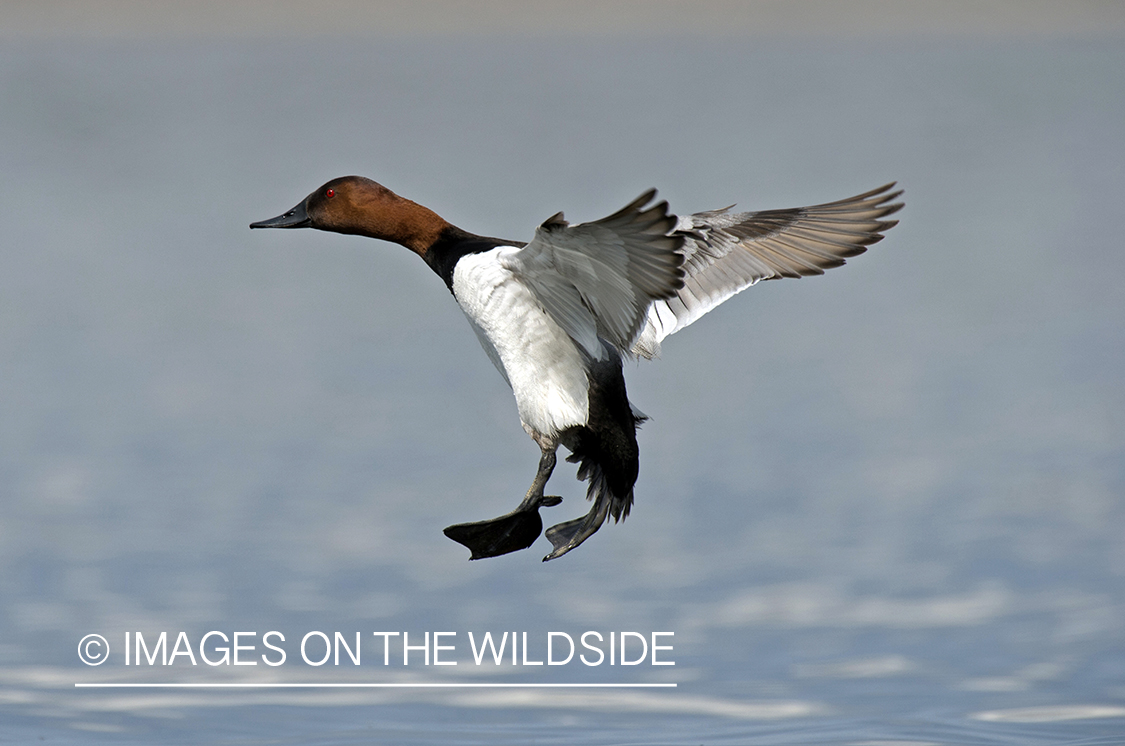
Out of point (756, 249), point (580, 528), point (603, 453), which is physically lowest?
point (580, 528)

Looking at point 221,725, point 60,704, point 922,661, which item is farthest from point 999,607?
point 60,704

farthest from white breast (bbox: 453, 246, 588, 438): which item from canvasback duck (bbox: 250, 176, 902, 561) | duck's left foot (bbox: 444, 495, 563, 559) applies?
duck's left foot (bbox: 444, 495, 563, 559)

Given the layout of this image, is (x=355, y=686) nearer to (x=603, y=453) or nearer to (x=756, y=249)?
(x=603, y=453)

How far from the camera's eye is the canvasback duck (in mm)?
3926

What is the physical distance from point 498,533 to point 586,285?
81 cm

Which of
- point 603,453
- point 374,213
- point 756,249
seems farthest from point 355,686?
point 756,249

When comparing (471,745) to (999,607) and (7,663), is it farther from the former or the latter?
(999,607)

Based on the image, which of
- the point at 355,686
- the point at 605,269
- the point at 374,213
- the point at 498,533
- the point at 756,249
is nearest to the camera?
the point at 605,269

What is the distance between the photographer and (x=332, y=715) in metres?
5.60

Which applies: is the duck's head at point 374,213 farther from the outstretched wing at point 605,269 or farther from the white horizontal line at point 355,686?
the white horizontal line at point 355,686

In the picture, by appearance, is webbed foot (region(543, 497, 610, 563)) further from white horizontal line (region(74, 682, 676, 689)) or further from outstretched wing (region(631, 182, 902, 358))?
white horizontal line (region(74, 682, 676, 689))

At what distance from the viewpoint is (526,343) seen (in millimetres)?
4344

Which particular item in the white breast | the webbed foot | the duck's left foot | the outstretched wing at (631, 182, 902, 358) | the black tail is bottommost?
the duck's left foot

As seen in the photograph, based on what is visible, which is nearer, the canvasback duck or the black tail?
the canvasback duck
